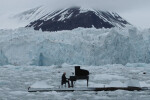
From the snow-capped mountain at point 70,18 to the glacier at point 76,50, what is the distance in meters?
86.4

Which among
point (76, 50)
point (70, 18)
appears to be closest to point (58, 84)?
point (76, 50)

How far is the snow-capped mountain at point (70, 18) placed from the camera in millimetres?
142125

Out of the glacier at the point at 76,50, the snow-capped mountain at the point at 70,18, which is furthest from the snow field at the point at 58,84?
the snow-capped mountain at the point at 70,18

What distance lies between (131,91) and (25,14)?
144 meters

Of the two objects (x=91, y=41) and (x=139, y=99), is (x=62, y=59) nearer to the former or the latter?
(x=91, y=41)

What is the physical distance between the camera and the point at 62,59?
4981cm

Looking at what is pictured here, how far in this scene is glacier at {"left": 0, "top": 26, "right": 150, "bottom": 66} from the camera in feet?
160

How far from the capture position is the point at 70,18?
154 meters

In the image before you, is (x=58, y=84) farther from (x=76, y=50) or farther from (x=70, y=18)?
(x=70, y=18)

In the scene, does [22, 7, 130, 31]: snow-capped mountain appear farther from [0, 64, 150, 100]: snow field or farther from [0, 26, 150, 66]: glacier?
[0, 64, 150, 100]: snow field

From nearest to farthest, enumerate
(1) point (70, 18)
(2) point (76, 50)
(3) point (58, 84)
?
(3) point (58, 84), (2) point (76, 50), (1) point (70, 18)

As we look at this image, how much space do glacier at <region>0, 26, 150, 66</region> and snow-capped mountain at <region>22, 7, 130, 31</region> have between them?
86398mm

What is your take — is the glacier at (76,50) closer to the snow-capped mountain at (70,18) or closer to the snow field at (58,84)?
the snow field at (58,84)

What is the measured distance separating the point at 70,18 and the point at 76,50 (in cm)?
10506
